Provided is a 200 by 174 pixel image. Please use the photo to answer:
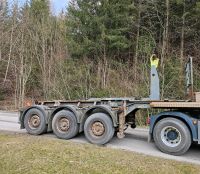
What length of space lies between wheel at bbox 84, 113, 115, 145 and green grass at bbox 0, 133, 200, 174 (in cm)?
44

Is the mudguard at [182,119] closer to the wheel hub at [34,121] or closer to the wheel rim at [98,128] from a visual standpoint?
the wheel rim at [98,128]

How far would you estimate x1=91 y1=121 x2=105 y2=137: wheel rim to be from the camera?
7.94 m

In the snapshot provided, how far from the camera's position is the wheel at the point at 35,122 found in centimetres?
891

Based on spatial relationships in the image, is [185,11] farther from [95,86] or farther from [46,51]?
[46,51]

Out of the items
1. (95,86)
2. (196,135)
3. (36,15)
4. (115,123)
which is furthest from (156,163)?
(36,15)

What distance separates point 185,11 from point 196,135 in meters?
14.2

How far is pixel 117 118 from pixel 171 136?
163 centimetres

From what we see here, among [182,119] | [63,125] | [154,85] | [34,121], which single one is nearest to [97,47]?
[34,121]

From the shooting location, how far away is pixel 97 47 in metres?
21.2

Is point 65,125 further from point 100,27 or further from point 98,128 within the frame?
point 100,27

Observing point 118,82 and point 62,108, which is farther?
point 118,82

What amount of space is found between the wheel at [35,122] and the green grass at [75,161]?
4.58ft

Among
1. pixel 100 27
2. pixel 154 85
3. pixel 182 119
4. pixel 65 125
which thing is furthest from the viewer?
pixel 100 27

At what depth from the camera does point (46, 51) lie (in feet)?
75.0
